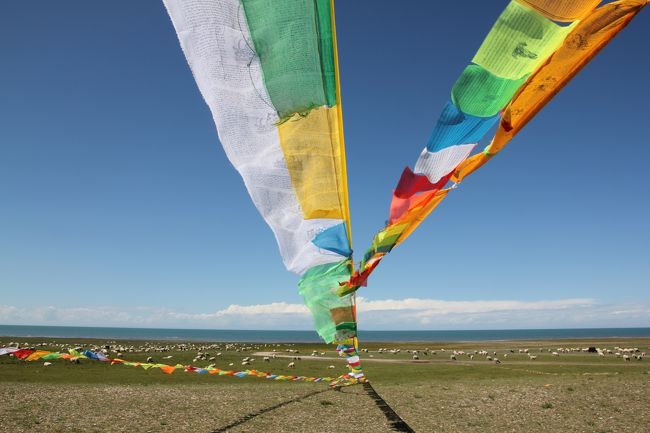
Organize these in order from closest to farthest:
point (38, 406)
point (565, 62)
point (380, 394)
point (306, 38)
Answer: point (565, 62), point (306, 38), point (38, 406), point (380, 394)

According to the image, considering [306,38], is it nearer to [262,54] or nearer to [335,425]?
[262,54]

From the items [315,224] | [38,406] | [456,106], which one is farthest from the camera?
[38,406]

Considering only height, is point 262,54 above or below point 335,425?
above

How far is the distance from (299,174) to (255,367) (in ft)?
111

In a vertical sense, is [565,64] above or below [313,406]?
above

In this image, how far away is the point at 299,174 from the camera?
15.6 ft

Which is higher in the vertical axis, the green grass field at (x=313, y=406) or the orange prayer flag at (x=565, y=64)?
the orange prayer flag at (x=565, y=64)

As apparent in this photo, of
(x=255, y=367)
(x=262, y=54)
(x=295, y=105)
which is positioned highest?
(x=262, y=54)

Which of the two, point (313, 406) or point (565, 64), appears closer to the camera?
point (565, 64)

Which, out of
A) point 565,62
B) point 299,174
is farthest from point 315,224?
point 565,62

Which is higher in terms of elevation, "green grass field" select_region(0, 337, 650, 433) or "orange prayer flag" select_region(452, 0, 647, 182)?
"orange prayer flag" select_region(452, 0, 647, 182)

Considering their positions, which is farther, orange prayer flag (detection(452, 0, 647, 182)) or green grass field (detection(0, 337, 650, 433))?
green grass field (detection(0, 337, 650, 433))

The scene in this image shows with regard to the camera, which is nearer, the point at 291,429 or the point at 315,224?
the point at 315,224

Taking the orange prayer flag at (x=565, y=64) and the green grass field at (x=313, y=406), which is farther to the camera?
the green grass field at (x=313, y=406)
